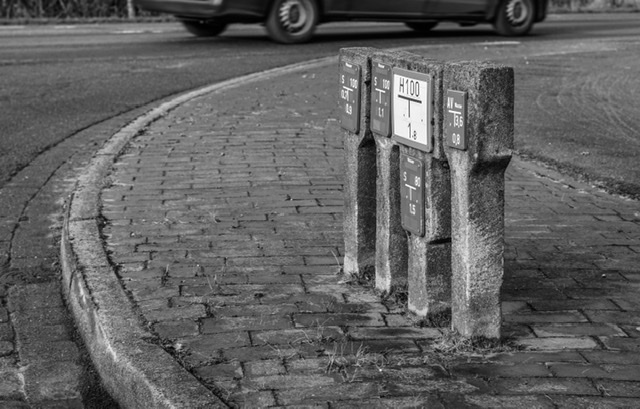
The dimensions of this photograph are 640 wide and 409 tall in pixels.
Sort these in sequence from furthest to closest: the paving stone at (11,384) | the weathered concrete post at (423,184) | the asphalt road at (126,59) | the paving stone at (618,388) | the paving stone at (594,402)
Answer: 1. the asphalt road at (126,59)
2. the weathered concrete post at (423,184)
3. the paving stone at (11,384)
4. the paving stone at (618,388)
5. the paving stone at (594,402)

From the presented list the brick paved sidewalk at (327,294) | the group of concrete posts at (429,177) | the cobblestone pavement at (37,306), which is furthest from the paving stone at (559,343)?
the cobblestone pavement at (37,306)

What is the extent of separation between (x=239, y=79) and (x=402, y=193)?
28.2 feet

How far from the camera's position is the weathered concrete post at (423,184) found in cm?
454

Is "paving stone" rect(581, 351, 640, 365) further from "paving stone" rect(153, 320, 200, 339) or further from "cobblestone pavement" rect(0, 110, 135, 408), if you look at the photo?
"cobblestone pavement" rect(0, 110, 135, 408)

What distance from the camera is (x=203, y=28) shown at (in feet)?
59.5

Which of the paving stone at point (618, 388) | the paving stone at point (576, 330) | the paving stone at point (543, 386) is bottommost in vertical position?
the paving stone at point (576, 330)

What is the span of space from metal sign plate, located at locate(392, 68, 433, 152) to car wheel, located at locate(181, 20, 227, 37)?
13.5 metres

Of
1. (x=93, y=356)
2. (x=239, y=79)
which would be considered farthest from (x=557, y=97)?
(x=93, y=356)

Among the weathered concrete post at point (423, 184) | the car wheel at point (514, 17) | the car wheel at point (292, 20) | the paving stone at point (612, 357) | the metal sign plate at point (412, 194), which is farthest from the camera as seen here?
the car wheel at point (514, 17)

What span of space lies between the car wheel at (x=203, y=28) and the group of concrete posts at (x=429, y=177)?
13089 millimetres

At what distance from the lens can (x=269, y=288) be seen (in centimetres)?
527

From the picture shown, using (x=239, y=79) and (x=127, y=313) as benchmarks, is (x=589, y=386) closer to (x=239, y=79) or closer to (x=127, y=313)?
(x=127, y=313)

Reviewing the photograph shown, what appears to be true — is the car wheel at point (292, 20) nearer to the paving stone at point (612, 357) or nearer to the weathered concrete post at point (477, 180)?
the weathered concrete post at point (477, 180)

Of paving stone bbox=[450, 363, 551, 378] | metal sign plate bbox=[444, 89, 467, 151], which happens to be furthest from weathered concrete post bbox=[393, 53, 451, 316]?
paving stone bbox=[450, 363, 551, 378]
